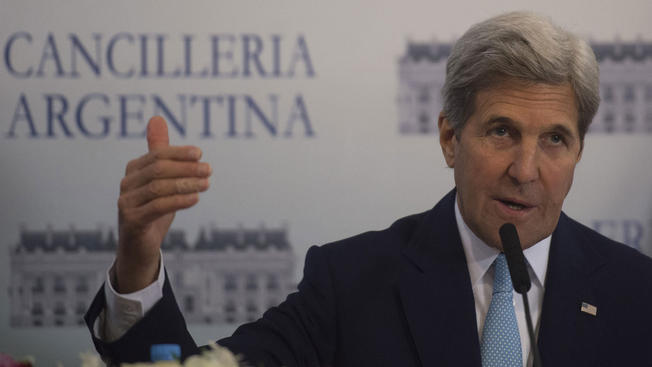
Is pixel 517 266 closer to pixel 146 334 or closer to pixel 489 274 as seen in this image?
pixel 489 274

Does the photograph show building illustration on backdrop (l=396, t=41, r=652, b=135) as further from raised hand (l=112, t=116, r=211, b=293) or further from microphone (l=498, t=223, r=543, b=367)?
raised hand (l=112, t=116, r=211, b=293)

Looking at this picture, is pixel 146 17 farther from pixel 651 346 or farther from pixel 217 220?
pixel 651 346

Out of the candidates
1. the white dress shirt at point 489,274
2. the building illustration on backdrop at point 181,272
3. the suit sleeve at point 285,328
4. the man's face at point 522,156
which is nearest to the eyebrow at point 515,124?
the man's face at point 522,156

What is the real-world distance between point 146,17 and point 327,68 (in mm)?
557

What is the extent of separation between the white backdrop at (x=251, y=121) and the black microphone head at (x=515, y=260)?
1249mm

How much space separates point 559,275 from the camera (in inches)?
79.5

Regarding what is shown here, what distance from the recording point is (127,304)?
5.24 ft

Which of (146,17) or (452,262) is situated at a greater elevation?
(146,17)

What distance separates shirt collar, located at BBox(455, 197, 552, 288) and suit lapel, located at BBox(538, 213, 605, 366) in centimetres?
2

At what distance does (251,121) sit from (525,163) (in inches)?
44.3

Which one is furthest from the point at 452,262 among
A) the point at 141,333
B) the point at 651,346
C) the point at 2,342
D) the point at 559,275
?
the point at 2,342

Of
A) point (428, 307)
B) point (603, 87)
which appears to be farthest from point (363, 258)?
point (603, 87)

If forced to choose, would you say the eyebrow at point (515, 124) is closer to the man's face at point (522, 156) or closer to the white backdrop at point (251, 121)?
the man's face at point (522, 156)

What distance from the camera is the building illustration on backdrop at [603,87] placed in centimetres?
284
